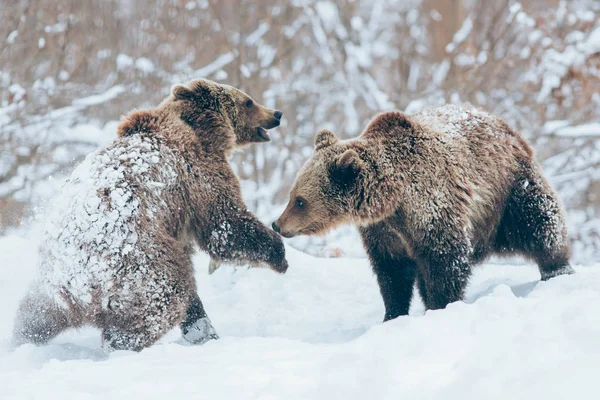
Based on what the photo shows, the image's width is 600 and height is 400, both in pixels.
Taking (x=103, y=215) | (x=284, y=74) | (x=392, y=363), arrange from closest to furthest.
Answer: (x=392, y=363), (x=103, y=215), (x=284, y=74)

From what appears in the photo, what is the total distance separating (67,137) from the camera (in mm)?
10305

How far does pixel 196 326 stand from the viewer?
416 cm

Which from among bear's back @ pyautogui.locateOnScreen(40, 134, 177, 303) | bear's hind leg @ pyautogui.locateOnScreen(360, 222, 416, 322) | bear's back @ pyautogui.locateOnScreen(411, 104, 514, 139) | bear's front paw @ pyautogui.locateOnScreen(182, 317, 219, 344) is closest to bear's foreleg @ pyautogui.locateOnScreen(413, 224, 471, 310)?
bear's hind leg @ pyautogui.locateOnScreen(360, 222, 416, 322)

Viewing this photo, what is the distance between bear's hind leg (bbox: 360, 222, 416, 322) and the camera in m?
4.32

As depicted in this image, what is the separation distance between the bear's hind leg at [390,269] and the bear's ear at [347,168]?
369 millimetres

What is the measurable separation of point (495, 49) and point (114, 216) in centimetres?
1361

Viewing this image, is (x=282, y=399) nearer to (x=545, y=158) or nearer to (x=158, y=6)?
(x=545, y=158)

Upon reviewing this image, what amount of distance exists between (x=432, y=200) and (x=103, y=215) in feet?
6.28

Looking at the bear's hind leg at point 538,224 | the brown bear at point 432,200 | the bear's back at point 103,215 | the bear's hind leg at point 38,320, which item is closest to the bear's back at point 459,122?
the brown bear at point 432,200

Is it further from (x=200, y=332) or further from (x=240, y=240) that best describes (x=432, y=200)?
(x=200, y=332)

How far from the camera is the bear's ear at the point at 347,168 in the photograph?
410 centimetres

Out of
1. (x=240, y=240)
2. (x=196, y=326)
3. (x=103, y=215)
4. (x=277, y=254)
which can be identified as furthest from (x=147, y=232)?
(x=277, y=254)

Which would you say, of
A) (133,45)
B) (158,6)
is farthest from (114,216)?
(158,6)

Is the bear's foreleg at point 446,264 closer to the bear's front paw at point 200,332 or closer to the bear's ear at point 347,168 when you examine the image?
the bear's ear at point 347,168
